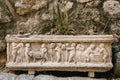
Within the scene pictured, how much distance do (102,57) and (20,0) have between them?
1627mm

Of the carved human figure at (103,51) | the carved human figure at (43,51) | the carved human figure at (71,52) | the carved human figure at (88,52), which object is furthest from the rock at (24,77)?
the carved human figure at (103,51)

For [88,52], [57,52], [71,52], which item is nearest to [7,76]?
[57,52]

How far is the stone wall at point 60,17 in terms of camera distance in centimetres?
413

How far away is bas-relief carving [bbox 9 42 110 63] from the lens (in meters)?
3.67

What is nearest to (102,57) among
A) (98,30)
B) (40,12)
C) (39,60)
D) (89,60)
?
(89,60)

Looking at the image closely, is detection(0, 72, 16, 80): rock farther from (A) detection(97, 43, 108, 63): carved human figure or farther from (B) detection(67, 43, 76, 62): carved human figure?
(A) detection(97, 43, 108, 63): carved human figure

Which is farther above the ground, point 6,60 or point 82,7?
point 82,7

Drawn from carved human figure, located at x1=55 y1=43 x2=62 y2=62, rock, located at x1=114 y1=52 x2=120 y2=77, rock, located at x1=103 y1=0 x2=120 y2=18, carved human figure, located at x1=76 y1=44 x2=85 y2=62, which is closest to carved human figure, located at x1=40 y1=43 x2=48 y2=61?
carved human figure, located at x1=55 y1=43 x2=62 y2=62

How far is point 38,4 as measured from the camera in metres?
4.27

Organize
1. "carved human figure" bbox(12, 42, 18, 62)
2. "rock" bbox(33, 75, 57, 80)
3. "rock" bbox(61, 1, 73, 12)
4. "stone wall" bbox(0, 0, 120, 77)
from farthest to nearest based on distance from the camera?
"rock" bbox(61, 1, 73, 12) → "stone wall" bbox(0, 0, 120, 77) → "carved human figure" bbox(12, 42, 18, 62) → "rock" bbox(33, 75, 57, 80)

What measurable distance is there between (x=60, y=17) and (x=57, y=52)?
2.26 ft

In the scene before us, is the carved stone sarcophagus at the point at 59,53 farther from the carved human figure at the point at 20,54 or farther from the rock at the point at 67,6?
the rock at the point at 67,6

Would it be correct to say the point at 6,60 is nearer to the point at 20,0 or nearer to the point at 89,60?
the point at 20,0

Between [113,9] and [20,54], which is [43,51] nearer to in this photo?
[20,54]
